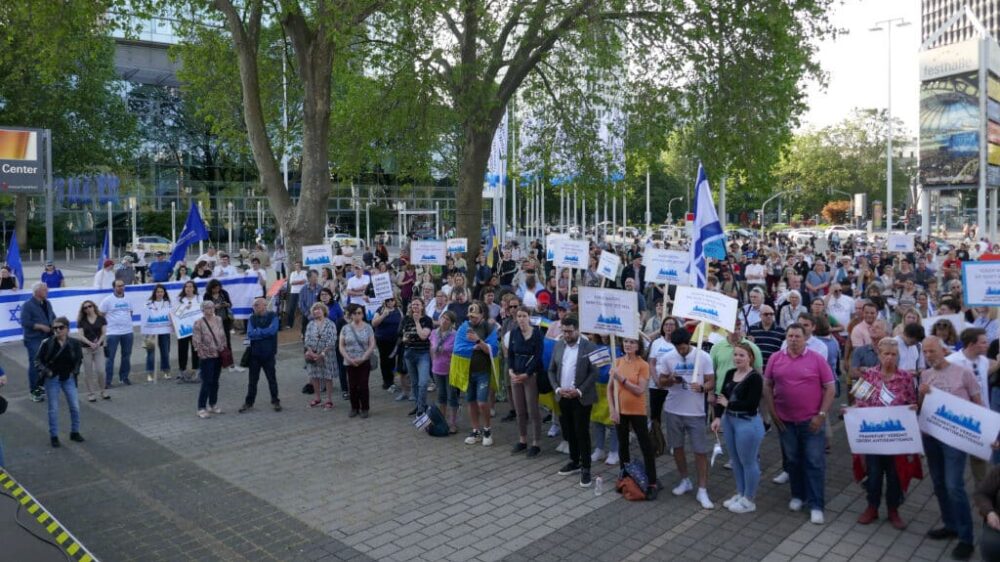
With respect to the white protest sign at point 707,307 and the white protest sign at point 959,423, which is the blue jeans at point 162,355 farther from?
the white protest sign at point 959,423

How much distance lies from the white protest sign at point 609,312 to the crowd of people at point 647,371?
0.18m

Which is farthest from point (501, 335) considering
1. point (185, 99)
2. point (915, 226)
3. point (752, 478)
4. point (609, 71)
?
point (915, 226)

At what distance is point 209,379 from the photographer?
1157 cm

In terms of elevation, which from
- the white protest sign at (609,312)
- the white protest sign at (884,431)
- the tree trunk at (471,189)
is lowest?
the white protest sign at (884,431)

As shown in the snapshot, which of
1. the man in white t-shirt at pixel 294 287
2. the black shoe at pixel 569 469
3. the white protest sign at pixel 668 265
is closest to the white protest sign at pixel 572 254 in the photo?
the white protest sign at pixel 668 265

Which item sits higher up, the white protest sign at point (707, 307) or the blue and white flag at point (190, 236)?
the blue and white flag at point (190, 236)

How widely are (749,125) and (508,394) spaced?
→ 31.0 ft

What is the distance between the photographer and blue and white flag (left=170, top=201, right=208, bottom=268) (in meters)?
19.5

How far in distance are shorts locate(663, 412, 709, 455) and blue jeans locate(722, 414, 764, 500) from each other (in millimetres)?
283

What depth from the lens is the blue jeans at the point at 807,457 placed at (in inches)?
294

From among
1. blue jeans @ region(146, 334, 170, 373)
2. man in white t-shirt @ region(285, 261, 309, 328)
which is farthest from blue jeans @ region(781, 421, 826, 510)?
man in white t-shirt @ region(285, 261, 309, 328)

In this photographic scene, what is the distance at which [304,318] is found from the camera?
16.3 meters

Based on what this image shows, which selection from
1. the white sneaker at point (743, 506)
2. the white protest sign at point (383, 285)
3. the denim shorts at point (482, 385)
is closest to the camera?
the white sneaker at point (743, 506)

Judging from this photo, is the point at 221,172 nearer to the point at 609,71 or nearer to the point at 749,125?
the point at 609,71
